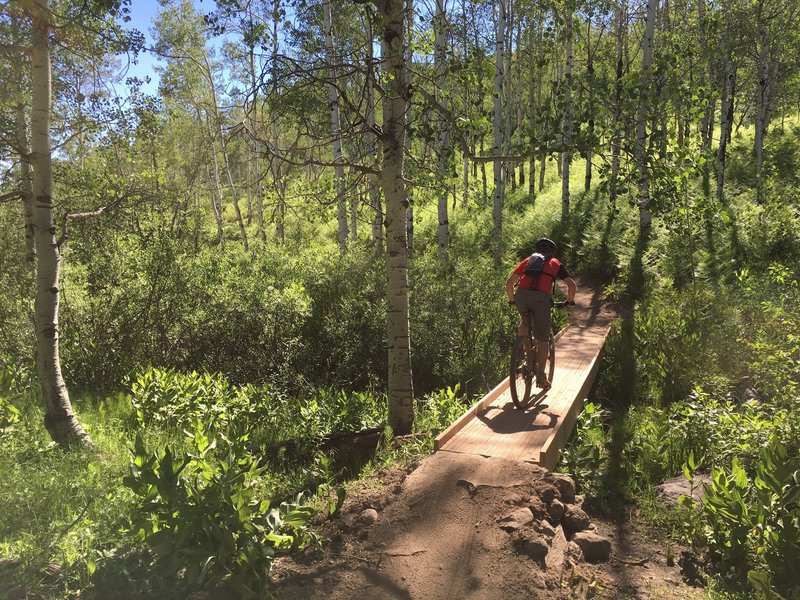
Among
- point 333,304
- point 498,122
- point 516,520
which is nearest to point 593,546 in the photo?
point 516,520

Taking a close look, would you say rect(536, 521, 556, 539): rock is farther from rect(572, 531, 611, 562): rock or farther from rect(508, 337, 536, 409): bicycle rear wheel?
rect(508, 337, 536, 409): bicycle rear wheel

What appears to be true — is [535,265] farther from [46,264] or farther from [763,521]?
[46,264]

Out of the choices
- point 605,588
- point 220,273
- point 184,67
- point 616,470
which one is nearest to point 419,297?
point 220,273

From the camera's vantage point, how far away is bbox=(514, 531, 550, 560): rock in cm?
364

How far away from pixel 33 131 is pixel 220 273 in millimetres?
4466

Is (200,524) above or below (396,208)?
below

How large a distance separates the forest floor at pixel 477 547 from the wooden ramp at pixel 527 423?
0.31 metres

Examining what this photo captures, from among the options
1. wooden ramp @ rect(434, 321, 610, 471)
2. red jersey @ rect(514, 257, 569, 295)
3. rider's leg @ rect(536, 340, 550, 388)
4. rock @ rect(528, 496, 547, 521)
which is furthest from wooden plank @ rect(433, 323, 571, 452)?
red jersey @ rect(514, 257, 569, 295)

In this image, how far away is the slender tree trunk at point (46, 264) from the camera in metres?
5.43

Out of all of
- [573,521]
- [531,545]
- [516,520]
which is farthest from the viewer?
[573,521]

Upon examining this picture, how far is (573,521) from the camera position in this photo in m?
4.28

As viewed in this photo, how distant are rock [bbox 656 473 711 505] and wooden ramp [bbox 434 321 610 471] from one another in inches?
38.8

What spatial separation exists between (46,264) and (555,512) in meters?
5.35

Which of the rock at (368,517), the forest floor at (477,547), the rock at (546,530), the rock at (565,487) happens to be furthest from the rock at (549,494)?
the rock at (368,517)
